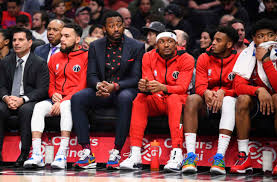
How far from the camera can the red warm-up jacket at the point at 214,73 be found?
6680 millimetres

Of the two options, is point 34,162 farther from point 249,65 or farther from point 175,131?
point 249,65

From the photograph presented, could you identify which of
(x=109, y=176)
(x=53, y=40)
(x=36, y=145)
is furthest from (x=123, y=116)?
(x=53, y=40)

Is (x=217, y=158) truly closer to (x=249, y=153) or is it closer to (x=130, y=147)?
(x=249, y=153)

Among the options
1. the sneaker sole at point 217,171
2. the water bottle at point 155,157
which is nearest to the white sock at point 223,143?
the sneaker sole at point 217,171

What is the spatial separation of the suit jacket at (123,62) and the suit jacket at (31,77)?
2.30ft

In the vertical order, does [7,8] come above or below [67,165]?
above

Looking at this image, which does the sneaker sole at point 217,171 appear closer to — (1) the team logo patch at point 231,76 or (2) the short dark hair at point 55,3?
(1) the team logo patch at point 231,76

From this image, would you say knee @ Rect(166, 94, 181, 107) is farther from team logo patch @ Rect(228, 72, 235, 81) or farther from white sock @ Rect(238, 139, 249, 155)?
white sock @ Rect(238, 139, 249, 155)

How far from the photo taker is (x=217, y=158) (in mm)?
6023

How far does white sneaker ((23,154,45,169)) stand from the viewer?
6.61 metres

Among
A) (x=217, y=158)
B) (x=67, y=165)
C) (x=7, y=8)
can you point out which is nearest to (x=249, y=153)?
(x=217, y=158)

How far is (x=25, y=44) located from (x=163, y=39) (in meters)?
2.13

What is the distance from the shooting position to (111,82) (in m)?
7.07

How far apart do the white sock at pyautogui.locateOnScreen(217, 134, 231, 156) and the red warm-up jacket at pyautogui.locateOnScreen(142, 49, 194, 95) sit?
2.70ft
